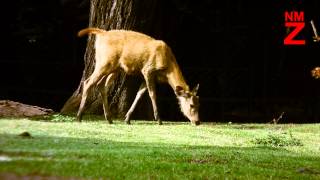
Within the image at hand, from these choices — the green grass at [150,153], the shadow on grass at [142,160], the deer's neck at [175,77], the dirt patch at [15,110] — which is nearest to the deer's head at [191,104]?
the deer's neck at [175,77]

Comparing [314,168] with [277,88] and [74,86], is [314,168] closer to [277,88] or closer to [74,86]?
[74,86]

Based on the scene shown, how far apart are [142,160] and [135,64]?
5000 mm

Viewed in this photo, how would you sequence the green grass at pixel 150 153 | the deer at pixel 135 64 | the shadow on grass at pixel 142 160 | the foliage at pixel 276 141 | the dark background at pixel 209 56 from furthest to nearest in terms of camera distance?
1. the dark background at pixel 209 56
2. the deer at pixel 135 64
3. the foliage at pixel 276 141
4. the green grass at pixel 150 153
5. the shadow on grass at pixel 142 160

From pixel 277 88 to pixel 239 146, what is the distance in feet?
32.6

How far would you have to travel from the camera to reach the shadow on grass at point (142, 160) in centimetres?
556

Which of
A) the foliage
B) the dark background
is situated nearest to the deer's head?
the foliage

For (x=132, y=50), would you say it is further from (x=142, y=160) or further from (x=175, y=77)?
(x=142, y=160)

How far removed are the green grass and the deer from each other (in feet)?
4.17

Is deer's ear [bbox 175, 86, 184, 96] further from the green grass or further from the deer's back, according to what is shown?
the green grass

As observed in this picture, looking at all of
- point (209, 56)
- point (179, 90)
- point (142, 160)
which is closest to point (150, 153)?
point (142, 160)

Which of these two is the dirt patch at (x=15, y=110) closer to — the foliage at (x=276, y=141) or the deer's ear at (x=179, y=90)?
the deer's ear at (x=179, y=90)

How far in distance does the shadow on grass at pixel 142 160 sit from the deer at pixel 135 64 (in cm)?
301

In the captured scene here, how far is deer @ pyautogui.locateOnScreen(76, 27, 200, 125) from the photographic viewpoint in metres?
11.5

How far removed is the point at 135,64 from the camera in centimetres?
1201
